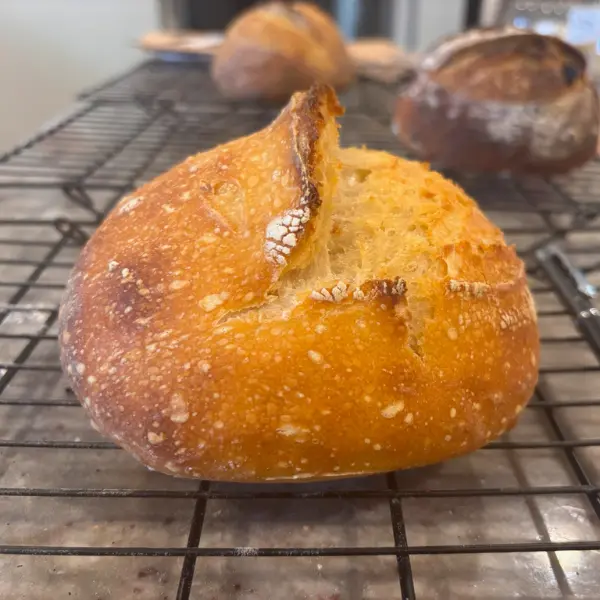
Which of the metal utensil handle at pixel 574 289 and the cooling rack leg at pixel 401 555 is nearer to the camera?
the cooling rack leg at pixel 401 555

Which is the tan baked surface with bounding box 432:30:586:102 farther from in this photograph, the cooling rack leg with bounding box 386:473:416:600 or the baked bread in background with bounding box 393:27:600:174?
the cooling rack leg with bounding box 386:473:416:600

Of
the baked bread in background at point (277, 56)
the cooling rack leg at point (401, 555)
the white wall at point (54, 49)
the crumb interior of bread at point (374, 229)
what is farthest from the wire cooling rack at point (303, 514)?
the white wall at point (54, 49)

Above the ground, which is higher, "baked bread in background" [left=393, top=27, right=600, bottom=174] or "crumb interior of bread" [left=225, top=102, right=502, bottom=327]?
"crumb interior of bread" [left=225, top=102, right=502, bottom=327]

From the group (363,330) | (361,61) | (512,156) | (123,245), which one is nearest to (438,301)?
(363,330)

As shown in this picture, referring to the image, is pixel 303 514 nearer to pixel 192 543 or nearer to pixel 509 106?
pixel 192 543

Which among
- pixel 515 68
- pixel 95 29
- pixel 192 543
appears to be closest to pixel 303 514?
pixel 192 543

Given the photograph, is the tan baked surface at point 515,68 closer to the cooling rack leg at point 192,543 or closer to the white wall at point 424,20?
the cooling rack leg at point 192,543

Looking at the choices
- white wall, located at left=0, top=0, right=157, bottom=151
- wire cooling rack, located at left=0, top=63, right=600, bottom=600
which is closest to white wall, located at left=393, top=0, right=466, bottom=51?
white wall, located at left=0, top=0, right=157, bottom=151
